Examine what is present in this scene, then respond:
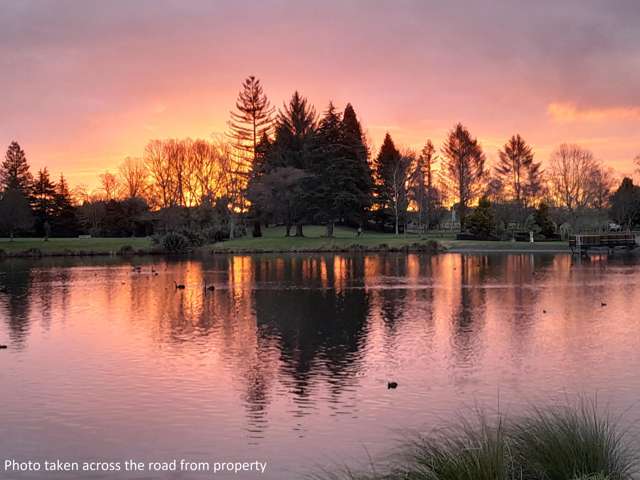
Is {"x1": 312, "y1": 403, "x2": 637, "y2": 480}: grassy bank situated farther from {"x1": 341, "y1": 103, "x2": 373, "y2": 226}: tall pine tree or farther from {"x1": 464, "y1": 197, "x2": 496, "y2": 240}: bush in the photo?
{"x1": 341, "y1": 103, "x2": 373, "y2": 226}: tall pine tree

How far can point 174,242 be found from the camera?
72.8m

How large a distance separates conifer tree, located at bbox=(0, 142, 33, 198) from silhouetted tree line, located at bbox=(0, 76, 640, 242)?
0.30 metres

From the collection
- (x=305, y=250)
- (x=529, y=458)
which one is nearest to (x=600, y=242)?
(x=305, y=250)

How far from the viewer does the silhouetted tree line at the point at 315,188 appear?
80.1m

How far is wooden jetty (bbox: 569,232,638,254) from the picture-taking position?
204 ft

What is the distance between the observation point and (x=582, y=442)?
7543 millimetres

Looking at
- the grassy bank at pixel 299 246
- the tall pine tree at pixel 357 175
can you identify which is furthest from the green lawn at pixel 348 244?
the tall pine tree at pixel 357 175

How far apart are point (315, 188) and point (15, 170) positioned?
178 feet

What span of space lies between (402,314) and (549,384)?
1113 centimetres

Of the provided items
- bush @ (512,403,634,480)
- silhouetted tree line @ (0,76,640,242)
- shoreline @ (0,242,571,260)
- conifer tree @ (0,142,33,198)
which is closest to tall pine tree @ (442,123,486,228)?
silhouetted tree line @ (0,76,640,242)

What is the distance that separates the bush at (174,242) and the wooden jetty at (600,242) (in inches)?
1519

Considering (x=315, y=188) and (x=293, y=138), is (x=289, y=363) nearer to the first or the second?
(x=315, y=188)

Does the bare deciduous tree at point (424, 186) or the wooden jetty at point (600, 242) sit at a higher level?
the bare deciduous tree at point (424, 186)

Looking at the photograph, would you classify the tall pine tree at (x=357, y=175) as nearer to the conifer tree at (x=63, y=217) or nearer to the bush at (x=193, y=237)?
the bush at (x=193, y=237)
